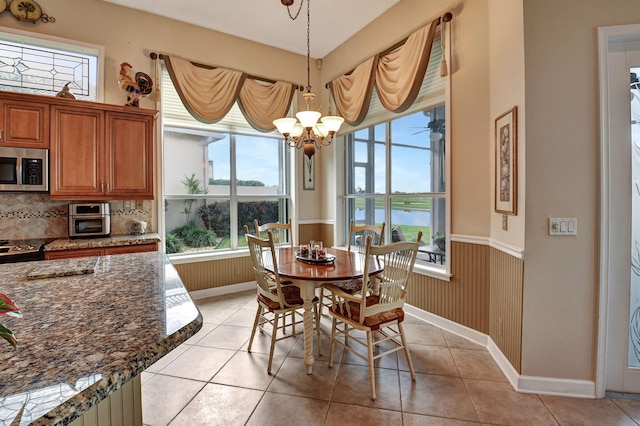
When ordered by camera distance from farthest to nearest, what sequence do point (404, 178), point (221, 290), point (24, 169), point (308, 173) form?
point (308, 173) → point (221, 290) → point (404, 178) → point (24, 169)

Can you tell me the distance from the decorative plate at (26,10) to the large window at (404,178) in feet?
12.1

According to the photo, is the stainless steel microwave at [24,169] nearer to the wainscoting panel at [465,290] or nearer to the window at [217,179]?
the window at [217,179]

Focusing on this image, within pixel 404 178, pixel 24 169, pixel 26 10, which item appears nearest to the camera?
pixel 24 169

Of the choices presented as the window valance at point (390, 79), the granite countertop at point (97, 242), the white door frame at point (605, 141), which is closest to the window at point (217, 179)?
the granite countertop at point (97, 242)

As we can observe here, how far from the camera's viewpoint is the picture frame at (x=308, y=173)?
15.2ft

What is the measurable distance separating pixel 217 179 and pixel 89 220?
5.11 feet

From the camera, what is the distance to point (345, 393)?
2.04 meters

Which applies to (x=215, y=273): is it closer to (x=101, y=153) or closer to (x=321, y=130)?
(x=101, y=153)

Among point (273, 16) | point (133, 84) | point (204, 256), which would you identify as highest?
point (273, 16)

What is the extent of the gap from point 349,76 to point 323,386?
3511 millimetres

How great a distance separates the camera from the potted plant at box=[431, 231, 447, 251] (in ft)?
10.4

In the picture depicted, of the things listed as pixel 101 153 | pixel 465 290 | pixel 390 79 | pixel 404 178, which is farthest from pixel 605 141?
pixel 101 153

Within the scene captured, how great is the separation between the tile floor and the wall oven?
1.58 meters

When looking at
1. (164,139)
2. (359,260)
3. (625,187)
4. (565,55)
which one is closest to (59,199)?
(164,139)
